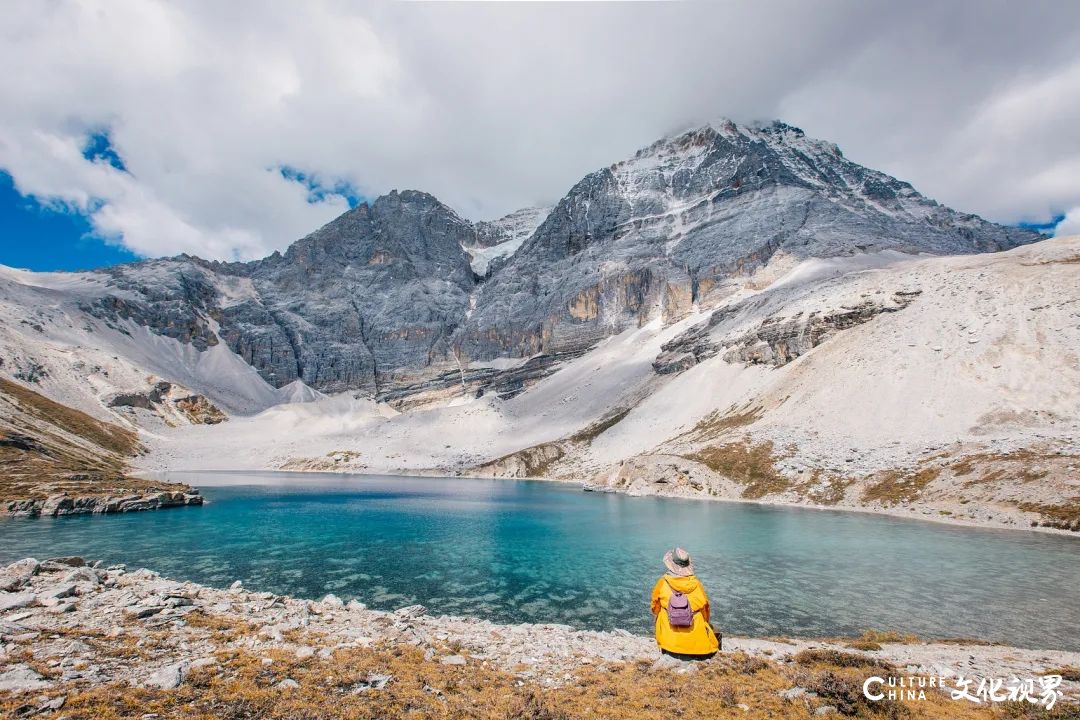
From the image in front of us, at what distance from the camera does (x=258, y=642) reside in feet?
41.9

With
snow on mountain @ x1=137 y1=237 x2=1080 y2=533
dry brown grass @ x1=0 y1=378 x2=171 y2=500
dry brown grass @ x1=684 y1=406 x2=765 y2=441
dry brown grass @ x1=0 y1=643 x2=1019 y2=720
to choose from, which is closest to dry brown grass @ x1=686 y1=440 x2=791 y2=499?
snow on mountain @ x1=137 y1=237 x2=1080 y2=533

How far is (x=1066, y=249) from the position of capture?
94.5 metres

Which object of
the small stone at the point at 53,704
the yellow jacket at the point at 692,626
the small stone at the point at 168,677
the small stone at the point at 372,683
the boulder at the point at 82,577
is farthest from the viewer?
the boulder at the point at 82,577

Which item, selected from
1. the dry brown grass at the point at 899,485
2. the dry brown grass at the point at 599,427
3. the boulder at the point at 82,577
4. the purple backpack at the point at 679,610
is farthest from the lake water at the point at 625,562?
the dry brown grass at the point at 599,427

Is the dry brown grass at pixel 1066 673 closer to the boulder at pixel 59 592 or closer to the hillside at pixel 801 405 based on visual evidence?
the boulder at pixel 59 592

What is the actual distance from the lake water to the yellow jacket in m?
9.83

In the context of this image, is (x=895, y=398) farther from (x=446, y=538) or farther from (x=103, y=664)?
(x=103, y=664)

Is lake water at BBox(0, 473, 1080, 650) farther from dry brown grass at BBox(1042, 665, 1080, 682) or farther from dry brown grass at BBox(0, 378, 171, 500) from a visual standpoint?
dry brown grass at BBox(0, 378, 171, 500)

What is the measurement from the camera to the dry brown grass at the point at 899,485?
5381 cm

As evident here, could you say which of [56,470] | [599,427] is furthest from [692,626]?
[599,427]

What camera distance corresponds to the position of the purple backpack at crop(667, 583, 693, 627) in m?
11.1

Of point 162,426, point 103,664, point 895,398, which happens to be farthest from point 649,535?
point 162,426

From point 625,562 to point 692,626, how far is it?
22.2 meters

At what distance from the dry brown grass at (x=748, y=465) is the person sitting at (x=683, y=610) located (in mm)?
62407
